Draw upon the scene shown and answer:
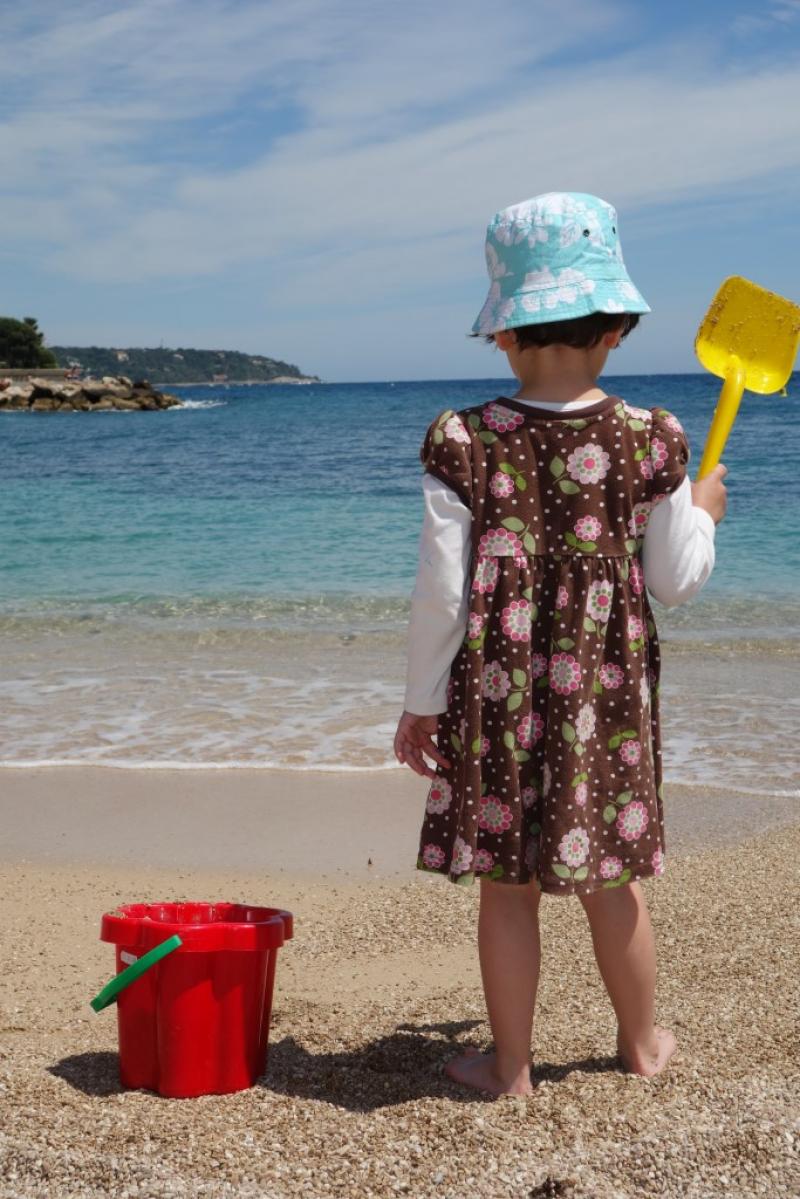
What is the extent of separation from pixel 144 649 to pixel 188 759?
7.83 ft

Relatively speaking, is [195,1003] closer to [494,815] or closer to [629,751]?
[494,815]

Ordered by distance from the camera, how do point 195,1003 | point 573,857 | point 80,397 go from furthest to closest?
1. point 80,397
2. point 195,1003
3. point 573,857

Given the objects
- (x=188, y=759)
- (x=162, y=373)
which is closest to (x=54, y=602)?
(x=188, y=759)

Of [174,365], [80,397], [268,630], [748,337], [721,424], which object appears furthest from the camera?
[174,365]

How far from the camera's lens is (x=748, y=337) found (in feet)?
8.54

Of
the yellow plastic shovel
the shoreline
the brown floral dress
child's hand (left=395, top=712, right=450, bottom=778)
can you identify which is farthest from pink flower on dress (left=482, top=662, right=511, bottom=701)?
the shoreline

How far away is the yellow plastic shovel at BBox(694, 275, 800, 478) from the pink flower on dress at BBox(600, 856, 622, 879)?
97 cm

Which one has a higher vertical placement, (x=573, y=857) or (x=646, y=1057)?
(x=573, y=857)

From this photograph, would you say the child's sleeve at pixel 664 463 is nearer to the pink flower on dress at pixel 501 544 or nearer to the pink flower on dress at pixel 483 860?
the pink flower on dress at pixel 501 544

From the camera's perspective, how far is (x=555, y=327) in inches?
86.4

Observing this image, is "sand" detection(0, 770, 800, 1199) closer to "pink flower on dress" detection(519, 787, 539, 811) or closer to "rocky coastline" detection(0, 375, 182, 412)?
"pink flower on dress" detection(519, 787, 539, 811)

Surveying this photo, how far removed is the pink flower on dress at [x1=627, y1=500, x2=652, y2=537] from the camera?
7.24 ft

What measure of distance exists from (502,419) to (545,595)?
31cm

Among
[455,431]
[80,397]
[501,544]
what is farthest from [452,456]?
[80,397]
